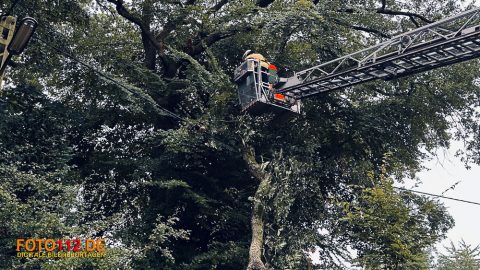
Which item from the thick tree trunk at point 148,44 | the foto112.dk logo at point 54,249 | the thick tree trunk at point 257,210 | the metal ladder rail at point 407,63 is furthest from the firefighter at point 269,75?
the foto112.dk logo at point 54,249

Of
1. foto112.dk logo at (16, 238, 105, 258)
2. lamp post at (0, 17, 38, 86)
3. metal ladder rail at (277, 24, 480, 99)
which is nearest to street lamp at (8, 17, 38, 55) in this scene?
lamp post at (0, 17, 38, 86)

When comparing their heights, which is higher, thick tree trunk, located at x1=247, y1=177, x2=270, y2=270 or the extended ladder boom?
the extended ladder boom

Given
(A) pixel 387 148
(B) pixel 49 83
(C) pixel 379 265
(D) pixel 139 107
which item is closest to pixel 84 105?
(B) pixel 49 83

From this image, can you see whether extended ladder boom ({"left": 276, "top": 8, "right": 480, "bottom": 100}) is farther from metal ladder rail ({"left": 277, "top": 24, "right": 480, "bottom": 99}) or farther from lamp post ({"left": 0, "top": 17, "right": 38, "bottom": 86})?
lamp post ({"left": 0, "top": 17, "right": 38, "bottom": 86})

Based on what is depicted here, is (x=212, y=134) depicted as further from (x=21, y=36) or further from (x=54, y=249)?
→ (x=21, y=36)

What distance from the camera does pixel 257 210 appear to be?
14047 millimetres

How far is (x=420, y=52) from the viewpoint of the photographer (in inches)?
416

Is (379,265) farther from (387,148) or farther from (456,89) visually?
(456,89)

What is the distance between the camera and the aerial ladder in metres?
10.1

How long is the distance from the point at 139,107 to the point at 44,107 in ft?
9.35

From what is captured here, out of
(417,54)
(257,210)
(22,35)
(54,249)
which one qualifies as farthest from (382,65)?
(54,249)

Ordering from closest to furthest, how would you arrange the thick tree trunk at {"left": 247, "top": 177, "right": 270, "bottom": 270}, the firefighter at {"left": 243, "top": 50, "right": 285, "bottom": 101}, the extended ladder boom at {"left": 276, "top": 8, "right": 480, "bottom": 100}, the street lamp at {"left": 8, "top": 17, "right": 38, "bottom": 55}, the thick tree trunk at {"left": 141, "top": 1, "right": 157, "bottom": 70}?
the street lamp at {"left": 8, "top": 17, "right": 38, "bottom": 55}, the extended ladder boom at {"left": 276, "top": 8, "right": 480, "bottom": 100}, the thick tree trunk at {"left": 247, "top": 177, "right": 270, "bottom": 270}, the firefighter at {"left": 243, "top": 50, "right": 285, "bottom": 101}, the thick tree trunk at {"left": 141, "top": 1, "right": 157, "bottom": 70}

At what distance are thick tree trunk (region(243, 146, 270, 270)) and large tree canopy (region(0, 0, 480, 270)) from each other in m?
0.04

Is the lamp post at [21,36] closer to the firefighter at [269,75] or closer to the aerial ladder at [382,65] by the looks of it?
the aerial ladder at [382,65]
